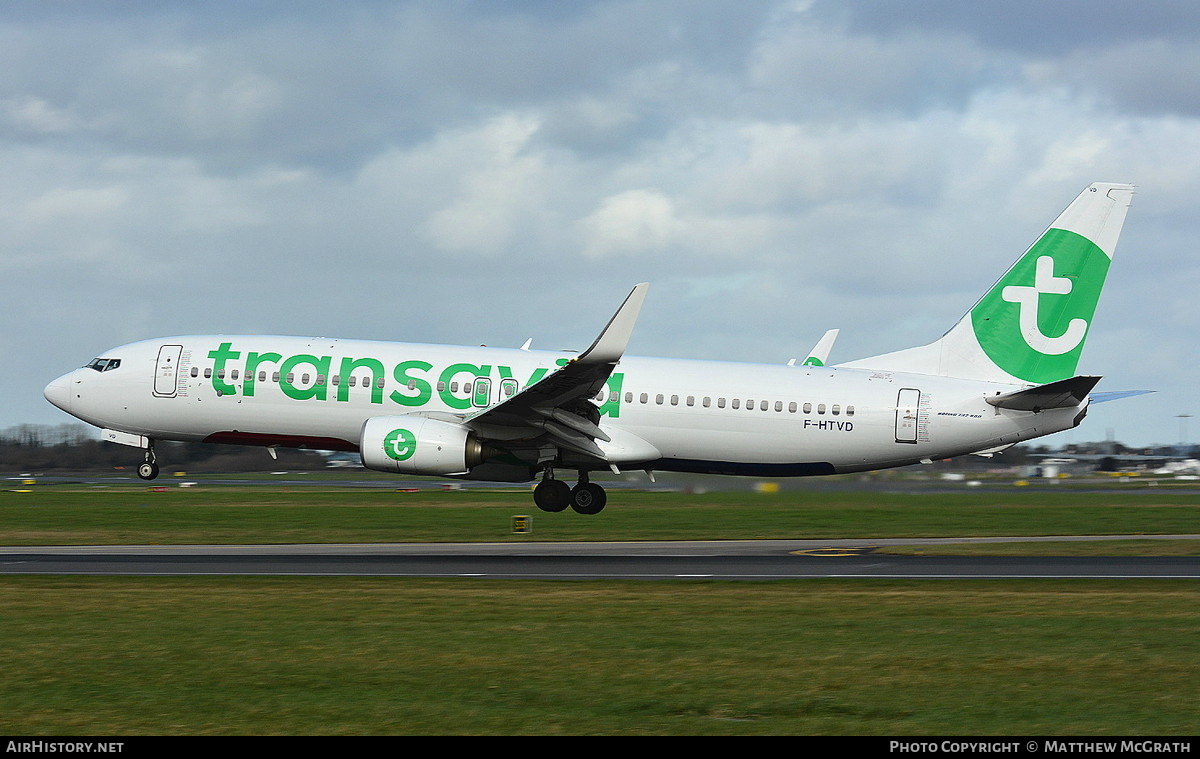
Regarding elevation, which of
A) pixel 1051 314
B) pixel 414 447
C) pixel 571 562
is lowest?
pixel 571 562

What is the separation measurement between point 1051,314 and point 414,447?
18691 millimetres

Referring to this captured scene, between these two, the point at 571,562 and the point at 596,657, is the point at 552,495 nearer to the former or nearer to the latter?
the point at 571,562

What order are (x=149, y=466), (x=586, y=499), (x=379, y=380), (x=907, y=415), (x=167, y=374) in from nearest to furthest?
(x=379, y=380) < (x=907, y=415) < (x=167, y=374) < (x=149, y=466) < (x=586, y=499)

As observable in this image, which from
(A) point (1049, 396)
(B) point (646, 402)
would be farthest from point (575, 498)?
(A) point (1049, 396)

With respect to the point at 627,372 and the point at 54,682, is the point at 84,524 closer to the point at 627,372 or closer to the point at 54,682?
the point at 627,372

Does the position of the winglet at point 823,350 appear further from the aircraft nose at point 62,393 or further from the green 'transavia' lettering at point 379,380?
the aircraft nose at point 62,393

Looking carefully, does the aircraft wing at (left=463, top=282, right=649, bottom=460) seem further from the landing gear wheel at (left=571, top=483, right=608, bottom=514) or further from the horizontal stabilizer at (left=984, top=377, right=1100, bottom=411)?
the horizontal stabilizer at (left=984, top=377, right=1100, bottom=411)

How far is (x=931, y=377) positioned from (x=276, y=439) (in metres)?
19.2

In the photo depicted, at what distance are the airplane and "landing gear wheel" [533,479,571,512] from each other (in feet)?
0.32

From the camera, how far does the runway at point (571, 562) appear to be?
79.6 feet

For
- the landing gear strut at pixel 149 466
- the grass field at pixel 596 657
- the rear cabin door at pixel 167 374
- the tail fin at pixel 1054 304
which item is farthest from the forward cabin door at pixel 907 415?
the landing gear strut at pixel 149 466

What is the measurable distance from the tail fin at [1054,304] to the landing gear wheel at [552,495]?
11.8 m

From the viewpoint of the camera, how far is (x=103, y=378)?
38.4 m

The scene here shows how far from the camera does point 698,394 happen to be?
120ft
